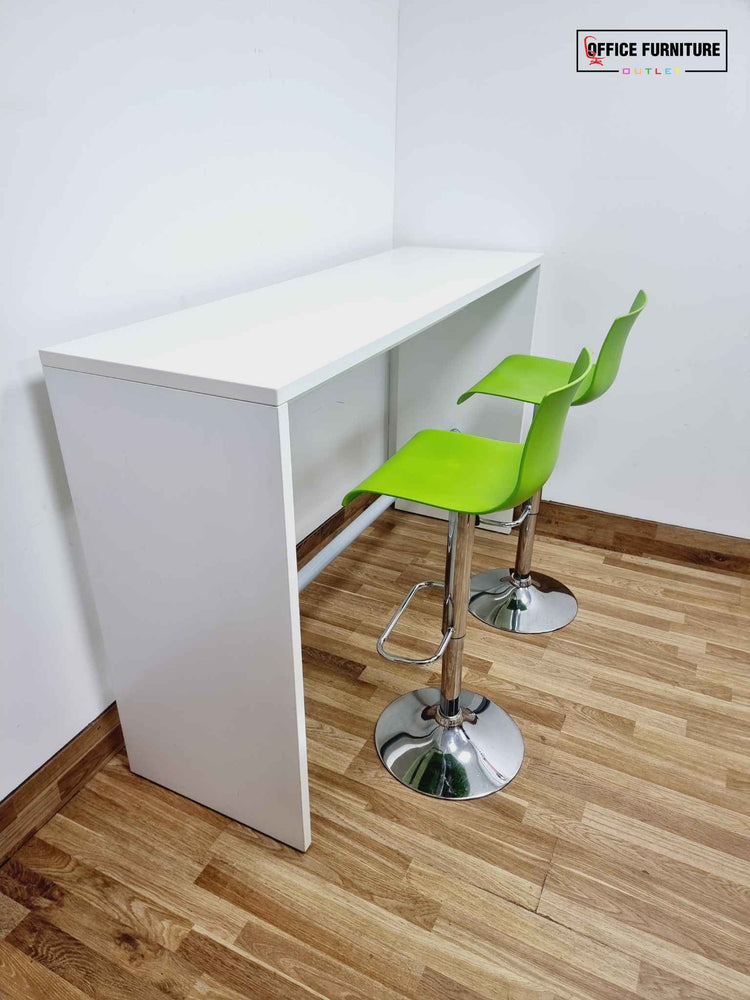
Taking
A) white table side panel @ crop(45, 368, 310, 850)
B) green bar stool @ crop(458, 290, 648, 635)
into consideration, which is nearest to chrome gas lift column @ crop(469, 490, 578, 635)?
green bar stool @ crop(458, 290, 648, 635)

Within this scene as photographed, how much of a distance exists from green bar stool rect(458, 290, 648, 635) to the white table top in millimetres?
321

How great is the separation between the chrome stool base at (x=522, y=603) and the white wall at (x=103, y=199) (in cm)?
116

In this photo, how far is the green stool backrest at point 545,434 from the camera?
4.13 ft

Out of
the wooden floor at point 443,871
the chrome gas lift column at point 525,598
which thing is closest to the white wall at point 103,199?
the wooden floor at point 443,871

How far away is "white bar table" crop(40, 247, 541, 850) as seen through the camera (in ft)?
3.96

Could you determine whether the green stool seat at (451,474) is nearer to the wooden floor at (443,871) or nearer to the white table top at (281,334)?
the white table top at (281,334)

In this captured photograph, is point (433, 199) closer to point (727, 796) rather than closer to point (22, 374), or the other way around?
point (22, 374)

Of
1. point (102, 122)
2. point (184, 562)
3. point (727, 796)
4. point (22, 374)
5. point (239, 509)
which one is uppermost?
point (102, 122)

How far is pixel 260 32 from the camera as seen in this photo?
1823mm

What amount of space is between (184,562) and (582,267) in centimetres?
178

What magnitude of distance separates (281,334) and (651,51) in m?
1.60

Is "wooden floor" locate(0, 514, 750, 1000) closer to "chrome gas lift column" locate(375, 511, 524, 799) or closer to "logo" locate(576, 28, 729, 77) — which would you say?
"chrome gas lift column" locate(375, 511, 524, 799)

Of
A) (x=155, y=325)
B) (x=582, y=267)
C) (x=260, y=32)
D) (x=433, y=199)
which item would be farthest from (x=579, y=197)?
(x=155, y=325)

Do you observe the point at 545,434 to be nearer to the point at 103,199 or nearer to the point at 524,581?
the point at 103,199
